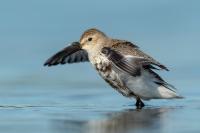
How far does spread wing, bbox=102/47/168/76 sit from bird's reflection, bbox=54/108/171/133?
3.38 feet

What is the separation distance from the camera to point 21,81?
→ 18.4 metres

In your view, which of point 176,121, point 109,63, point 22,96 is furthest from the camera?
point 22,96

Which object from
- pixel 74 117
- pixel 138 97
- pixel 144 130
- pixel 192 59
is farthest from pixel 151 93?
pixel 192 59

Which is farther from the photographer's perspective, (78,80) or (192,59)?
(192,59)

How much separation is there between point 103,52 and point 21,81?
377cm

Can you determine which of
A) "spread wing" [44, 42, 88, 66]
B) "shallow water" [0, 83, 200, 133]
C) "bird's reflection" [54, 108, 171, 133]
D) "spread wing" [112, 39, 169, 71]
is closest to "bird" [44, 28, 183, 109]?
"spread wing" [112, 39, 169, 71]

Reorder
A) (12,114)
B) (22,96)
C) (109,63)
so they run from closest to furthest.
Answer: (12,114)
(109,63)
(22,96)

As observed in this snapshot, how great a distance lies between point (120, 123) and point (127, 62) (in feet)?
7.98

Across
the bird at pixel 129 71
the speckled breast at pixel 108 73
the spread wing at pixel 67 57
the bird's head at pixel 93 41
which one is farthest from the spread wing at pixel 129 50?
the spread wing at pixel 67 57

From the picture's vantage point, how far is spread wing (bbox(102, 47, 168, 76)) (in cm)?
1462

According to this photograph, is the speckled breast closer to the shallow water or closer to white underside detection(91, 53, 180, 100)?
white underside detection(91, 53, 180, 100)

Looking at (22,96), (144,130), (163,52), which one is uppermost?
(163,52)

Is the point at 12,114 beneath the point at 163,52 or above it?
beneath

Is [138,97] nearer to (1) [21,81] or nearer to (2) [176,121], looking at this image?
(2) [176,121]
